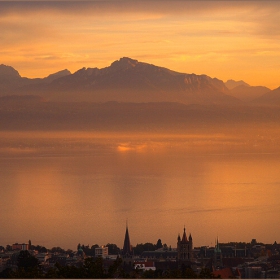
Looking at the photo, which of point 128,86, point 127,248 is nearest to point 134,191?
point 128,86

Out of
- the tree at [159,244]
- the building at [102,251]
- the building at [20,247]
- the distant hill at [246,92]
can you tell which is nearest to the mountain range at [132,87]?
the distant hill at [246,92]

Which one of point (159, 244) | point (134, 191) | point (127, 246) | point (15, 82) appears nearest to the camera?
point (127, 246)

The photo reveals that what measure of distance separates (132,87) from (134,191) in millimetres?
5556

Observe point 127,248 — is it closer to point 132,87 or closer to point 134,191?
point 132,87

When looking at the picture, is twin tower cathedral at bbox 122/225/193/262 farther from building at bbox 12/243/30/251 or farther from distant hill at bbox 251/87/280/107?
distant hill at bbox 251/87/280/107

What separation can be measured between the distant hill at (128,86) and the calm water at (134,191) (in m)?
2.92

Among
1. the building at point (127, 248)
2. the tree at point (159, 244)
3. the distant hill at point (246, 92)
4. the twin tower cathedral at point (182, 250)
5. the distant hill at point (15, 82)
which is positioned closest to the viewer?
the twin tower cathedral at point (182, 250)

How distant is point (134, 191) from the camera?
2130 centimetres

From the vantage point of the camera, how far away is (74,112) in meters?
16.9

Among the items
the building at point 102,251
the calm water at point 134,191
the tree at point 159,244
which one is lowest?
the building at point 102,251

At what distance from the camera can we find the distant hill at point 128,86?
49.2 feet

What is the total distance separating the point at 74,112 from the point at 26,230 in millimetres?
3501

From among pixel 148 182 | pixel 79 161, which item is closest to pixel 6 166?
pixel 79 161

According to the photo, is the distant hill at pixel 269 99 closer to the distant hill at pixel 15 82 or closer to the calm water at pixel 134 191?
the calm water at pixel 134 191
